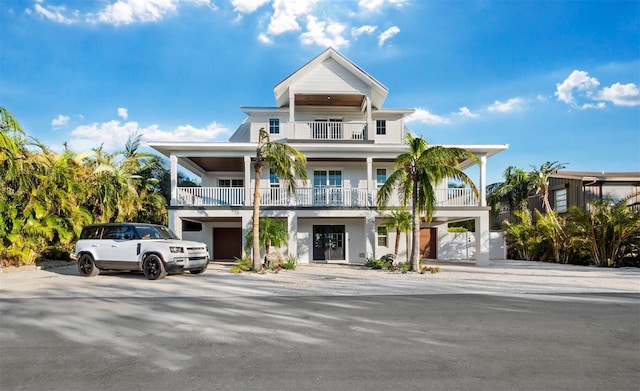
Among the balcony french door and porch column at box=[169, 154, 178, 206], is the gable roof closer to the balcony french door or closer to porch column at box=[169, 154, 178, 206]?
the balcony french door

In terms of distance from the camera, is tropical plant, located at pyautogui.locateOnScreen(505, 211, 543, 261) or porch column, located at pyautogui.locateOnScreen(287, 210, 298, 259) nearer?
porch column, located at pyautogui.locateOnScreen(287, 210, 298, 259)

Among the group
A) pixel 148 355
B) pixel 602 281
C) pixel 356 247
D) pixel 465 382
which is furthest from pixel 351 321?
pixel 356 247

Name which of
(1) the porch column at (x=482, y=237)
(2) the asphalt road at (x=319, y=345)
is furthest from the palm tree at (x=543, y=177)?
(2) the asphalt road at (x=319, y=345)

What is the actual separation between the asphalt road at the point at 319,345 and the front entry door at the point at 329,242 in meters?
12.2

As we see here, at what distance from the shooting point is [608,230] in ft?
58.4

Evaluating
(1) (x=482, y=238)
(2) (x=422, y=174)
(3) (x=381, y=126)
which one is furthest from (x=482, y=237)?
(3) (x=381, y=126)

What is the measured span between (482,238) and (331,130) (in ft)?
31.3

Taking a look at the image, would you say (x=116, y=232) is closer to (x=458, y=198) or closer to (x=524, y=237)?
(x=458, y=198)

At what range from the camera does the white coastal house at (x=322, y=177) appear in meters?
18.3

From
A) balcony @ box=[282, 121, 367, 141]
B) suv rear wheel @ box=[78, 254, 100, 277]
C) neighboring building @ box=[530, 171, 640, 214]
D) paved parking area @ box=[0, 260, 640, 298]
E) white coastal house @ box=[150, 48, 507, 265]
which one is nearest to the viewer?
paved parking area @ box=[0, 260, 640, 298]

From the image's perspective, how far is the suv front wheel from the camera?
12.2 m

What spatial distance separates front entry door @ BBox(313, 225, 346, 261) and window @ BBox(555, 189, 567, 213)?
1746cm

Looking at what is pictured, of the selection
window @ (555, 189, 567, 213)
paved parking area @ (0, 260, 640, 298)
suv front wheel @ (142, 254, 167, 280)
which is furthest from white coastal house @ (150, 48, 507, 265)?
window @ (555, 189, 567, 213)

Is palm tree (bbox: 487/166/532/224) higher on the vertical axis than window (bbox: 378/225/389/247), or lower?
higher
